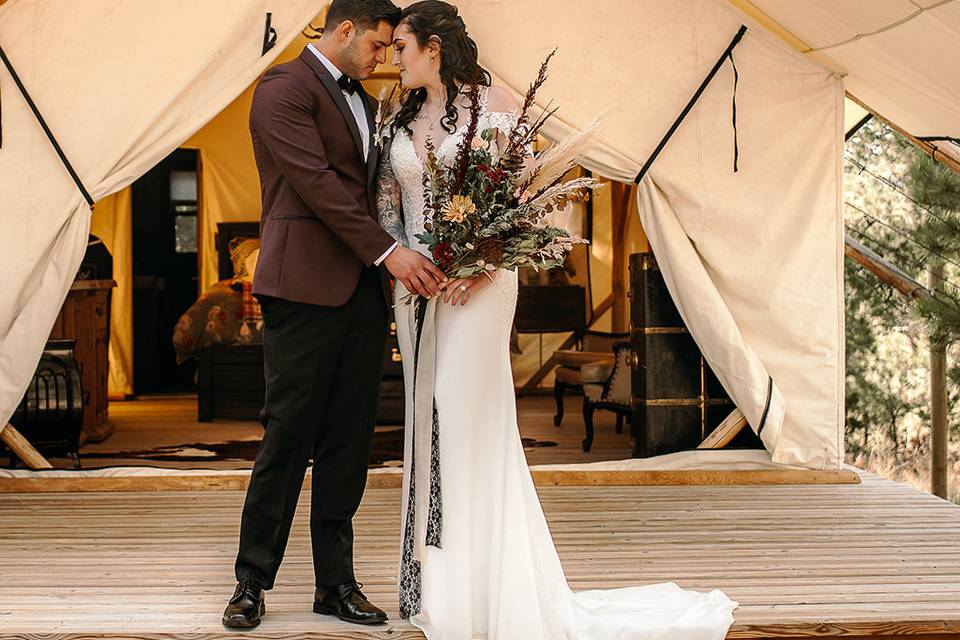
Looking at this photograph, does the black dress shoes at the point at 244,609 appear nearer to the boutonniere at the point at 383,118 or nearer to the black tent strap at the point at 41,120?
the boutonniere at the point at 383,118

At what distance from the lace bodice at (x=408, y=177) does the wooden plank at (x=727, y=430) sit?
101 inches

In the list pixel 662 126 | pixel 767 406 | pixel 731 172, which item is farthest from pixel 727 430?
pixel 662 126

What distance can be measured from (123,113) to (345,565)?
7.96ft

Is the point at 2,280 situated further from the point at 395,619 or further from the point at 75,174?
the point at 395,619

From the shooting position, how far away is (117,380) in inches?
357

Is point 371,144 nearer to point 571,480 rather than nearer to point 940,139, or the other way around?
point 571,480

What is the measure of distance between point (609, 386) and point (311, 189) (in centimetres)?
345

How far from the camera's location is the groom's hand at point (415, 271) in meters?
3.04

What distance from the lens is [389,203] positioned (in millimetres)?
3215

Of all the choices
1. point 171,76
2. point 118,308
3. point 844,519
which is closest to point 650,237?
point 844,519

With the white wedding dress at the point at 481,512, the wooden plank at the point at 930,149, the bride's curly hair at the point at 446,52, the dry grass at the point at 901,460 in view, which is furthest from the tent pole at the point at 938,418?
the bride's curly hair at the point at 446,52

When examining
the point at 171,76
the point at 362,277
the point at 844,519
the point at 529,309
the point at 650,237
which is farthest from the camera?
the point at 529,309

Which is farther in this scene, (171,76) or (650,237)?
(650,237)

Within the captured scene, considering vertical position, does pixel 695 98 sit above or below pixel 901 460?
above
